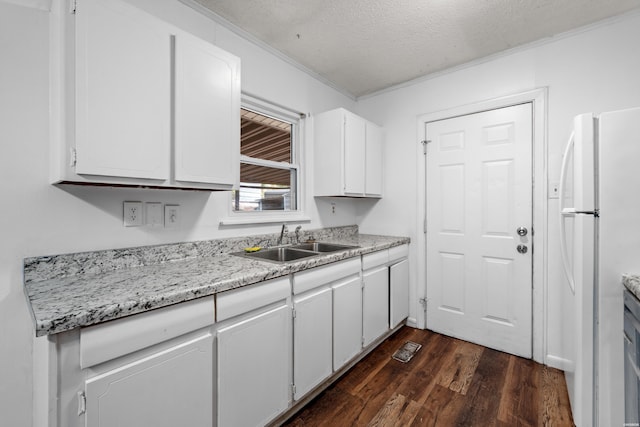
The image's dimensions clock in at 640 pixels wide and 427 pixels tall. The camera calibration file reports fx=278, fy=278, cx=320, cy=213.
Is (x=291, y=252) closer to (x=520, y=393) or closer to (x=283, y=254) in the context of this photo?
(x=283, y=254)

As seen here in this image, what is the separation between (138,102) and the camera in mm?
1271

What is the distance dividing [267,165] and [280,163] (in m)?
0.15

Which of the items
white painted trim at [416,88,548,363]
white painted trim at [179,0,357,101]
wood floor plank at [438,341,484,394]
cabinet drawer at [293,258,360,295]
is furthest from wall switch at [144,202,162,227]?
white painted trim at [416,88,548,363]

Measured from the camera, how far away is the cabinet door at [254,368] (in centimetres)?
125

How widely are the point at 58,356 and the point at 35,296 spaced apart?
1.12 feet

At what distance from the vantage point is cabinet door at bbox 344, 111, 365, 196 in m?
2.58

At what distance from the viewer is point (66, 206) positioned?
133cm

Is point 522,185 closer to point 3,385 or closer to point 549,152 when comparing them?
point 549,152

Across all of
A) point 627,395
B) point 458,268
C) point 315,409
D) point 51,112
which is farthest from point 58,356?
point 458,268

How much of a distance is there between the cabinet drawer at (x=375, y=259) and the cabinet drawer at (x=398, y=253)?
0.26ft

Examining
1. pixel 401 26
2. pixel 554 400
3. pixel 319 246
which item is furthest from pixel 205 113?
pixel 554 400

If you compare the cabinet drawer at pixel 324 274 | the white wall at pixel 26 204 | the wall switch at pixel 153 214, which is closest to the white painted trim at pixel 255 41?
the white wall at pixel 26 204

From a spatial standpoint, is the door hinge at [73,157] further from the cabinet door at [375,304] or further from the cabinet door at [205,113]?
the cabinet door at [375,304]

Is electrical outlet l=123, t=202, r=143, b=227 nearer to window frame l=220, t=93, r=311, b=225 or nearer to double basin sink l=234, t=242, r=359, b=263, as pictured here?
window frame l=220, t=93, r=311, b=225
